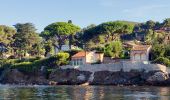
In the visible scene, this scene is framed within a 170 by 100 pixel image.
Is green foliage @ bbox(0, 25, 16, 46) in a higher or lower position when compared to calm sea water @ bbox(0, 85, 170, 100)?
higher

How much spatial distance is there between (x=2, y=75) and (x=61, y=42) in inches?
979

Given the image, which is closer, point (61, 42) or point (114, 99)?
point (114, 99)

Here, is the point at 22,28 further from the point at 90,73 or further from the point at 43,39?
the point at 90,73

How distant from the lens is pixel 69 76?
99.6 meters

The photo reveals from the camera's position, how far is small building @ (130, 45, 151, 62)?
98.6 metres

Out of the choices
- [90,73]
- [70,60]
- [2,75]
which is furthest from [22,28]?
[90,73]

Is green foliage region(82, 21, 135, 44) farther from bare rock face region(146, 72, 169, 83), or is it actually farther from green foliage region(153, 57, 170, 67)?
bare rock face region(146, 72, 169, 83)

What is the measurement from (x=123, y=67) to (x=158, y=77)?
8.78 meters

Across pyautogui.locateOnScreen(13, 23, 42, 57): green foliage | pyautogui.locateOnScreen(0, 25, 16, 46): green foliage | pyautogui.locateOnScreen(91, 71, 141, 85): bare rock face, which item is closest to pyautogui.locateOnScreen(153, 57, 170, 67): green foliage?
pyautogui.locateOnScreen(91, 71, 141, 85): bare rock face

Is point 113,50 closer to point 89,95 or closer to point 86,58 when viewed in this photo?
point 86,58

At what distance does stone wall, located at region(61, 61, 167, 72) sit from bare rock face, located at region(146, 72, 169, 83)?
1.21 metres

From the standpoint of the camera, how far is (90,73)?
98.0 metres

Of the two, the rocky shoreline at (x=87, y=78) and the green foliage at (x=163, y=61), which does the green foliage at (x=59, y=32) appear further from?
the green foliage at (x=163, y=61)

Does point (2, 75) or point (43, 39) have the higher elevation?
point (43, 39)
